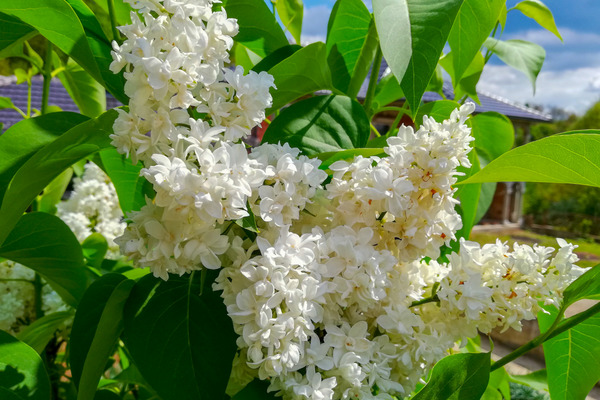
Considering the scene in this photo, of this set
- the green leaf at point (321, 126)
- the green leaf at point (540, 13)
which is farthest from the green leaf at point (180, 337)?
the green leaf at point (540, 13)

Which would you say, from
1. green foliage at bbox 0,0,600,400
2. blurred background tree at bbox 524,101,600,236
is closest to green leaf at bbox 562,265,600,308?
green foliage at bbox 0,0,600,400

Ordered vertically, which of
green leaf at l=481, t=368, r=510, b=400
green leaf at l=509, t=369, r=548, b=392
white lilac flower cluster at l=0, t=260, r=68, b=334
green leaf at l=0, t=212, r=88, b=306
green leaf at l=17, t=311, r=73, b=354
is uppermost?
green leaf at l=0, t=212, r=88, b=306

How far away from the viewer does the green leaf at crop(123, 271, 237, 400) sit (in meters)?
0.31

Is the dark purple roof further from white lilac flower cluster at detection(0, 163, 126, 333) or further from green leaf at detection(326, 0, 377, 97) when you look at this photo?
green leaf at detection(326, 0, 377, 97)

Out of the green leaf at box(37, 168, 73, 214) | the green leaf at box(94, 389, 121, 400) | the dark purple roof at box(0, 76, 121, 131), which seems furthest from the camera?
the dark purple roof at box(0, 76, 121, 131)

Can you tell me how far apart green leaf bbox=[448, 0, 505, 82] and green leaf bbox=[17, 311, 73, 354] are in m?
0.43

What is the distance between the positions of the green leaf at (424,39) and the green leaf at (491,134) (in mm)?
281

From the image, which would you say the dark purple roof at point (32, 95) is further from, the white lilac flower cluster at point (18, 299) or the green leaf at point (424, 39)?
the green leaf at point (424, 39)

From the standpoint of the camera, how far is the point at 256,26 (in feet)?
1.42

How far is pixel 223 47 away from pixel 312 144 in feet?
0.35

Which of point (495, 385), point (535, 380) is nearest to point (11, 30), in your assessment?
point (495, 385)

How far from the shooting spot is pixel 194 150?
0.25 m

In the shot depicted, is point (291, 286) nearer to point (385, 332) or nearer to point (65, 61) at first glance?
point (385, 332)

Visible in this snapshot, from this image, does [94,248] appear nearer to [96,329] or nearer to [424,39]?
[96,329]
